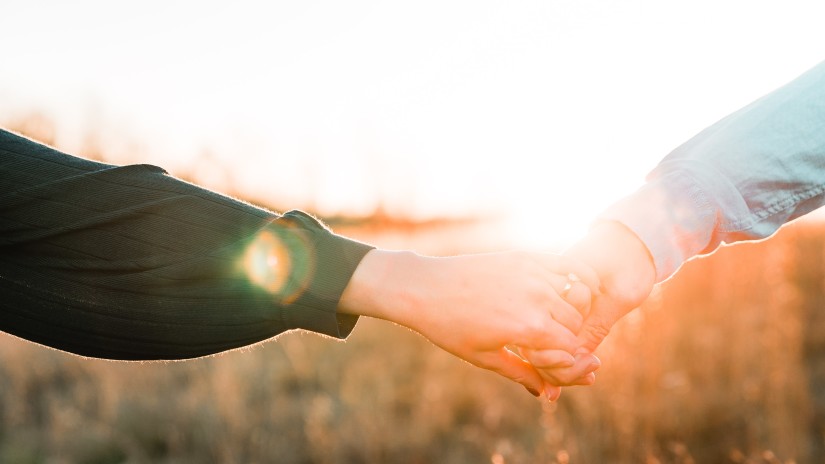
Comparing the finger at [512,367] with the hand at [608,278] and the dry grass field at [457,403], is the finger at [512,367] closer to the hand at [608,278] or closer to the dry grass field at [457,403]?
the hand at [608,278]

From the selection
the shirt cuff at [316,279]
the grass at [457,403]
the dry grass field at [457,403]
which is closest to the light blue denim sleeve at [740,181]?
the shirt cuff at [316,279]

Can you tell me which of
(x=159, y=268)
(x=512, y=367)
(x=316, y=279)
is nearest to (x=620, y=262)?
(x=512, y=367)

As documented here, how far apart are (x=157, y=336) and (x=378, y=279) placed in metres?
0.46

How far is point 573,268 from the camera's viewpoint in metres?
1.84

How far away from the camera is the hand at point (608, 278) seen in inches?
71.9

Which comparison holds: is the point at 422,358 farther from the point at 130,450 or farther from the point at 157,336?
the point at 157,336

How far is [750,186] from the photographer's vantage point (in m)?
1.70

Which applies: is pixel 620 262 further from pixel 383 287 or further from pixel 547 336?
pixel 383 287

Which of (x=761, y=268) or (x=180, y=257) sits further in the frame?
(x=761, y=268)

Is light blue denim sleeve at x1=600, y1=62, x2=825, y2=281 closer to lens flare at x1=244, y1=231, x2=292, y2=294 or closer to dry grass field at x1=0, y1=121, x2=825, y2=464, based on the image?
lens flare at x1=244, y1=231, x2=292, y2=294

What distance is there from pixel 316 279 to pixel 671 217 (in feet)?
3.11

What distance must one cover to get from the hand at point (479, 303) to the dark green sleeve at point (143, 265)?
94 mm

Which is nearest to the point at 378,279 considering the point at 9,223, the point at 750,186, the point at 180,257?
the point at 180,257

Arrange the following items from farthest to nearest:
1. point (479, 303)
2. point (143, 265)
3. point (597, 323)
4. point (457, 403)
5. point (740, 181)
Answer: point (457, 403) < point (597, 323) < point (740, 181) < point (479, 303) < point (143, 265)
